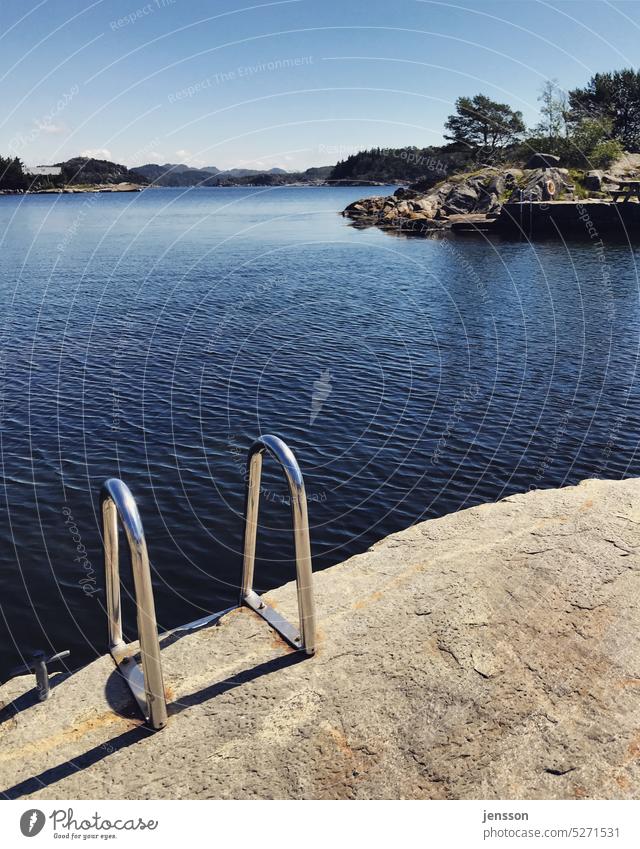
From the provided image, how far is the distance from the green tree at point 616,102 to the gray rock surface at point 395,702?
112716 millimetres

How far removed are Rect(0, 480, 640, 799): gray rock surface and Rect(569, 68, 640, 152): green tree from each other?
370 feet

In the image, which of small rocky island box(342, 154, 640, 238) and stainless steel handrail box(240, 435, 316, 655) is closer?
stainless steel handrail box(240, 435, 316, 655)

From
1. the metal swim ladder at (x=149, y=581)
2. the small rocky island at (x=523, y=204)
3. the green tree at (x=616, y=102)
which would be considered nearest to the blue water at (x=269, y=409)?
the metal swim ladder at (x=149, y=581)

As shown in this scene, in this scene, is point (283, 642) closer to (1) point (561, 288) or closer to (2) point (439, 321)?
(2) point (439, 321)

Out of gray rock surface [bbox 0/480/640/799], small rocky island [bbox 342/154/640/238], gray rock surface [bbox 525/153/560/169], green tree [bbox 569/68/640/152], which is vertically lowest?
gray rock surface [bbox 0/480/640/799]

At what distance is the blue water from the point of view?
1306cm

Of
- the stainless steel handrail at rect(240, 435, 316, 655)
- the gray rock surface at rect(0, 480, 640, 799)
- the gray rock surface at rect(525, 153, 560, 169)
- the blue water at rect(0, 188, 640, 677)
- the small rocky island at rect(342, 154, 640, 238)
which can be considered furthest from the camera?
the gray rock surface at rect(525, 153, 560, 169)

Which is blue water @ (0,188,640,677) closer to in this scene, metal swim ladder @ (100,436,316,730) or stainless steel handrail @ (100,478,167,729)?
metal swim ladder @ (100,436,316,730)

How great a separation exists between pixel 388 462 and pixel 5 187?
215544 millimetres

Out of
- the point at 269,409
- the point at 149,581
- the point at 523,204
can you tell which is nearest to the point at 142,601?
the point at 149,581

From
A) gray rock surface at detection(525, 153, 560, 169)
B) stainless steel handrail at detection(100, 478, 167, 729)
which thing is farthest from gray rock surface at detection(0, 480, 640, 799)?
gray rock surface at detection(525, 153, 560, 169)

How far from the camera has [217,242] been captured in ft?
215

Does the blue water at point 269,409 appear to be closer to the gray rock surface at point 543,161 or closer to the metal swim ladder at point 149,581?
the metal swim ladder at point 149,581

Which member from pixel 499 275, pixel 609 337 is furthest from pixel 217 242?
pixel 609 337
